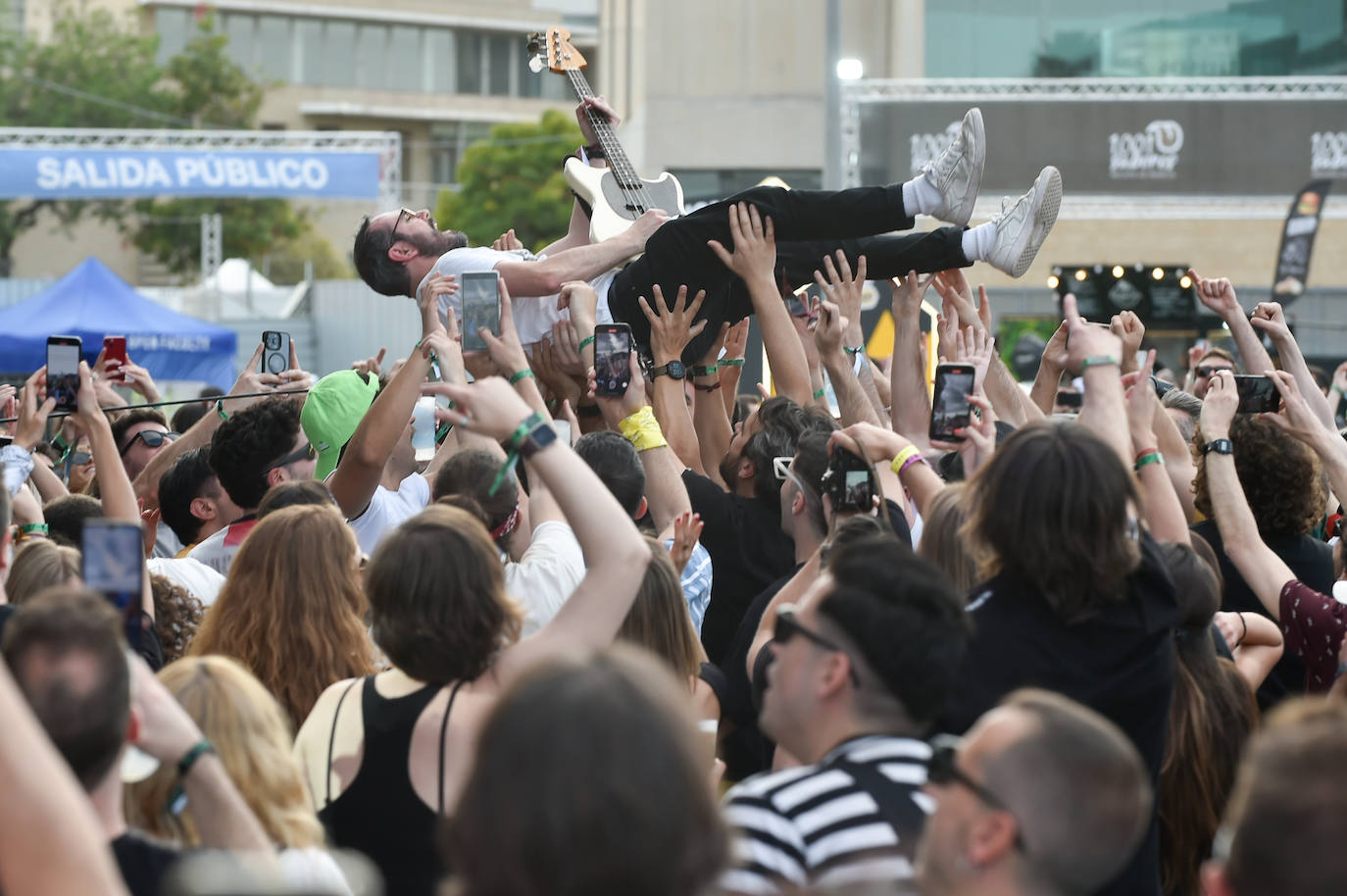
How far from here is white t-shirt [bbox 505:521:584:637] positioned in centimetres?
344

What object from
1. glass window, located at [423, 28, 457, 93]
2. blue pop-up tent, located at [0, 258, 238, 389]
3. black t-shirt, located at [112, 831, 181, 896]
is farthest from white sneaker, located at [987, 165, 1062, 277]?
glass window, located at [423, 28, 457, 93]

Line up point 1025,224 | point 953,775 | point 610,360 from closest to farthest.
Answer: point 953,775 → point 610,360 → point 1025,224

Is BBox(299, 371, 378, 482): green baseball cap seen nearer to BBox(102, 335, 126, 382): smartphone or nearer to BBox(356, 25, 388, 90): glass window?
BBox(102, 335, 126, 382): smartphone

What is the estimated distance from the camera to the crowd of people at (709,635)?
1582mm

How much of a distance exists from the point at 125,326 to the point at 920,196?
8937 mm

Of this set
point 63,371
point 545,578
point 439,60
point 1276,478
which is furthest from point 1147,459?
point 439,60

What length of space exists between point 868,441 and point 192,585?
1768 mm

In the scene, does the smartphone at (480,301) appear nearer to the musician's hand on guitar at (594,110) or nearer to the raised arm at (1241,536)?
the musician's hand on guitar at (594,110)

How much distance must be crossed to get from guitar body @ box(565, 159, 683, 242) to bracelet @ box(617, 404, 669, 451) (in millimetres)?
Result: 1604

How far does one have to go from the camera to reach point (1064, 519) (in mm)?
2639

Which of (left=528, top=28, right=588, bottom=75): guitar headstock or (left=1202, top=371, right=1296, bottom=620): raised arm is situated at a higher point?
(left=528, top=28, right=588, bottom=75): guitar headstock

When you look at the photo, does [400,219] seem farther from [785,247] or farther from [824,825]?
[824,825]

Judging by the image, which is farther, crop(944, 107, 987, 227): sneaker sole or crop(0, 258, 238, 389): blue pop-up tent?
crop(0, 258, 238, 389): blue pop-up tent

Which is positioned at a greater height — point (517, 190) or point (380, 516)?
point (517, 190)
